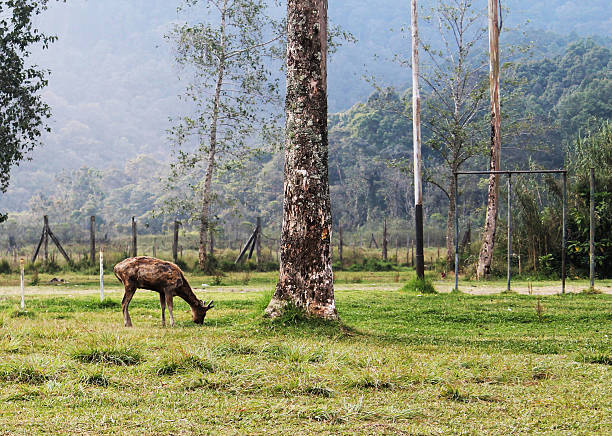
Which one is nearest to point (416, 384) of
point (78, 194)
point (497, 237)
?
point (497, 237)

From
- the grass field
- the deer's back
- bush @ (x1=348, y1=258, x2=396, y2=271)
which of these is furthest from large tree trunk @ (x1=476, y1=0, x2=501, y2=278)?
the deer's back

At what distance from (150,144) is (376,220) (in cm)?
6765

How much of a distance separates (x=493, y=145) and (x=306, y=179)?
1509 cm

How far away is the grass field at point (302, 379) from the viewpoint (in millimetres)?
4383

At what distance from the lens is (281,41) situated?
2967cm

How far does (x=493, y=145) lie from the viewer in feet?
72.8

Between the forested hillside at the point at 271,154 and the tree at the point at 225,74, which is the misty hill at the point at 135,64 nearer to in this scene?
the forested hillside at the point at 271,154

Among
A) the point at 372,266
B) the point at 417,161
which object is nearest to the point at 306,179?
the point at 417,161

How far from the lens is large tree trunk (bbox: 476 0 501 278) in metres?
22.3

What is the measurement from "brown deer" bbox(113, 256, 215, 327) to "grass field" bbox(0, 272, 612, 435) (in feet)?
1.35

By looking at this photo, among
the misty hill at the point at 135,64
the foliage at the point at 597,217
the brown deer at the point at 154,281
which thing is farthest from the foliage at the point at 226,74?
the misty hill at the point at 135,64

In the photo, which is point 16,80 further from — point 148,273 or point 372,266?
point 372,266

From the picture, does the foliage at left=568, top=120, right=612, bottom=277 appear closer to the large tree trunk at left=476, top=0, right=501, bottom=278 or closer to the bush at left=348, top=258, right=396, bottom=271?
the large tree trunk at left=476, top=0, right=501, bottom=278

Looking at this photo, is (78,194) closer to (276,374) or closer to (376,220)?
(376,220)
